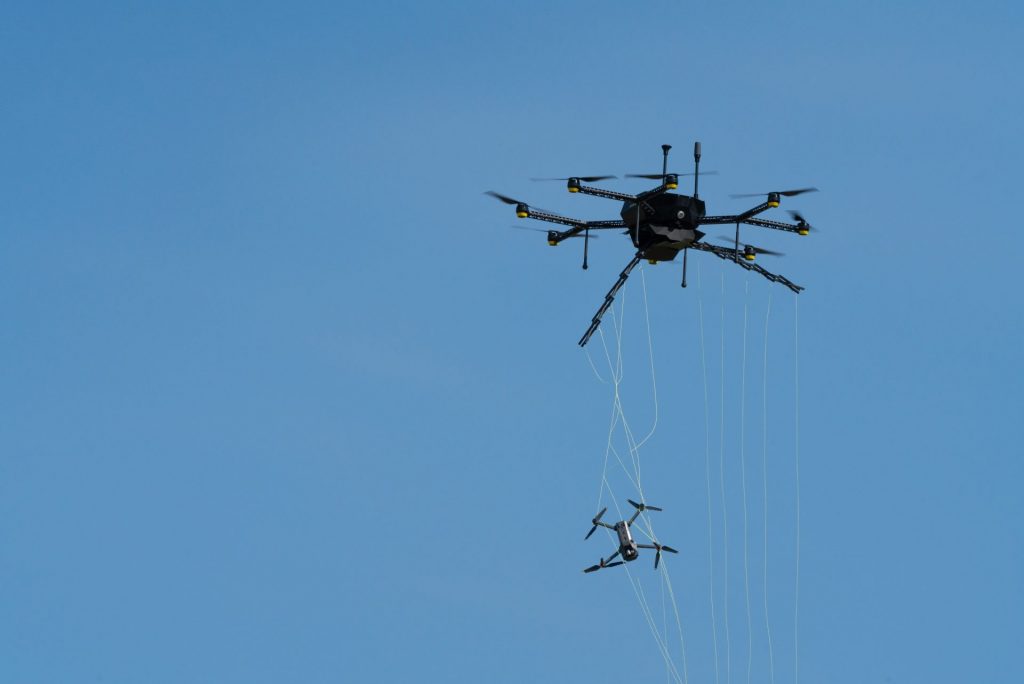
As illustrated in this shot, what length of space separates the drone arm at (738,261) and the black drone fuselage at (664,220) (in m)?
1.68

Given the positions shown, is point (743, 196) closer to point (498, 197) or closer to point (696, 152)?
point (696, 152)

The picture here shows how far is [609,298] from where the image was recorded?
138000 mm

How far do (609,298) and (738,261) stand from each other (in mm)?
6871

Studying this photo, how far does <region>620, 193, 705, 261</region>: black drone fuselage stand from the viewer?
131625 mm

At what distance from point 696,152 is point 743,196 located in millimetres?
3838

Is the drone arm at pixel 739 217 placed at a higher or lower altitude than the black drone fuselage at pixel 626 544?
higher

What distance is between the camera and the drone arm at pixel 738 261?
135000 millimetres

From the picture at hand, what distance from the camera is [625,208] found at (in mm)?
132875

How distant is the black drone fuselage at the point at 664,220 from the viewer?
131625mm

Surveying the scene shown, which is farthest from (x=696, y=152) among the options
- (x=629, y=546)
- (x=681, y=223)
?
(x=629, y=546)

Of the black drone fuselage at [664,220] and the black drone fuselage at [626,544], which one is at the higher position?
the black drone fuselage at [664,220]

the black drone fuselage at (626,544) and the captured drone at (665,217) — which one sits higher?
the captured drone at (665,217)

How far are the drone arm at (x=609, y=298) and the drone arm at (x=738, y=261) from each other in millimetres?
3213

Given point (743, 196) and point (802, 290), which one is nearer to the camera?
point (743, 196)
